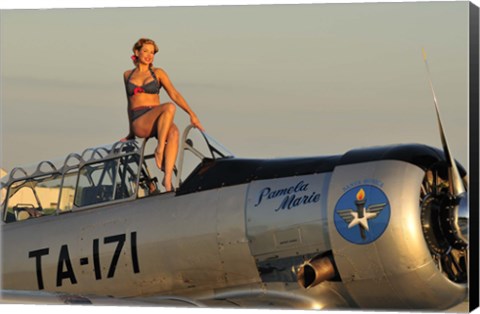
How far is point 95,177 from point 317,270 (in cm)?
244

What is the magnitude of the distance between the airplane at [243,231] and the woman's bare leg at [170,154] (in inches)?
3.5

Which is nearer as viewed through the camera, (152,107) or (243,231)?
(243,231)

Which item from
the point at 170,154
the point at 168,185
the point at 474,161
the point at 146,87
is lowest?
the point at 474,161

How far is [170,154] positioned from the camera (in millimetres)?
11477

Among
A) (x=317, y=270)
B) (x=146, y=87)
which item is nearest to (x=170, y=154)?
(x=146, y=87)

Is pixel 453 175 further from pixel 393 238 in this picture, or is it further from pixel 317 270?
pixel 317 270

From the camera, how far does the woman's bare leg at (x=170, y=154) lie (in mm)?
11406

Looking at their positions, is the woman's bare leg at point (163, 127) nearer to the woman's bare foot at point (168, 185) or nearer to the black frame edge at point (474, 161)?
the woman's bare foot at point (168, 185)

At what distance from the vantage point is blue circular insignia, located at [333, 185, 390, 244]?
10.4 meters

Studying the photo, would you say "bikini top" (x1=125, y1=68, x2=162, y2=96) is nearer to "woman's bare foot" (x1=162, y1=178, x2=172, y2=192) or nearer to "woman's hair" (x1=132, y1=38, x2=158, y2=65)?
"woman's hair" (x1=132, y1=38, x2=158, y2=65)

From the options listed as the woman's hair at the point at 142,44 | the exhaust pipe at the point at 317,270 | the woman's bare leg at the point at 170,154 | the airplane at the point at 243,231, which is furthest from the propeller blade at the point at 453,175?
the woman's hair at the point at 142,44

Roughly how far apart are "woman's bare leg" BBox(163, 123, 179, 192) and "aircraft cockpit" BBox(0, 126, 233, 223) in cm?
6

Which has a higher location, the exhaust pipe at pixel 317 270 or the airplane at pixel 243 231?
the airplane at pixel 243 231

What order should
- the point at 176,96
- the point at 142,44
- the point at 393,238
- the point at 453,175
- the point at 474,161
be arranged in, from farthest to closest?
the point at 142,44
the point at 176,96
the point at 474,161
the point at 453,175
the point at 393,238
